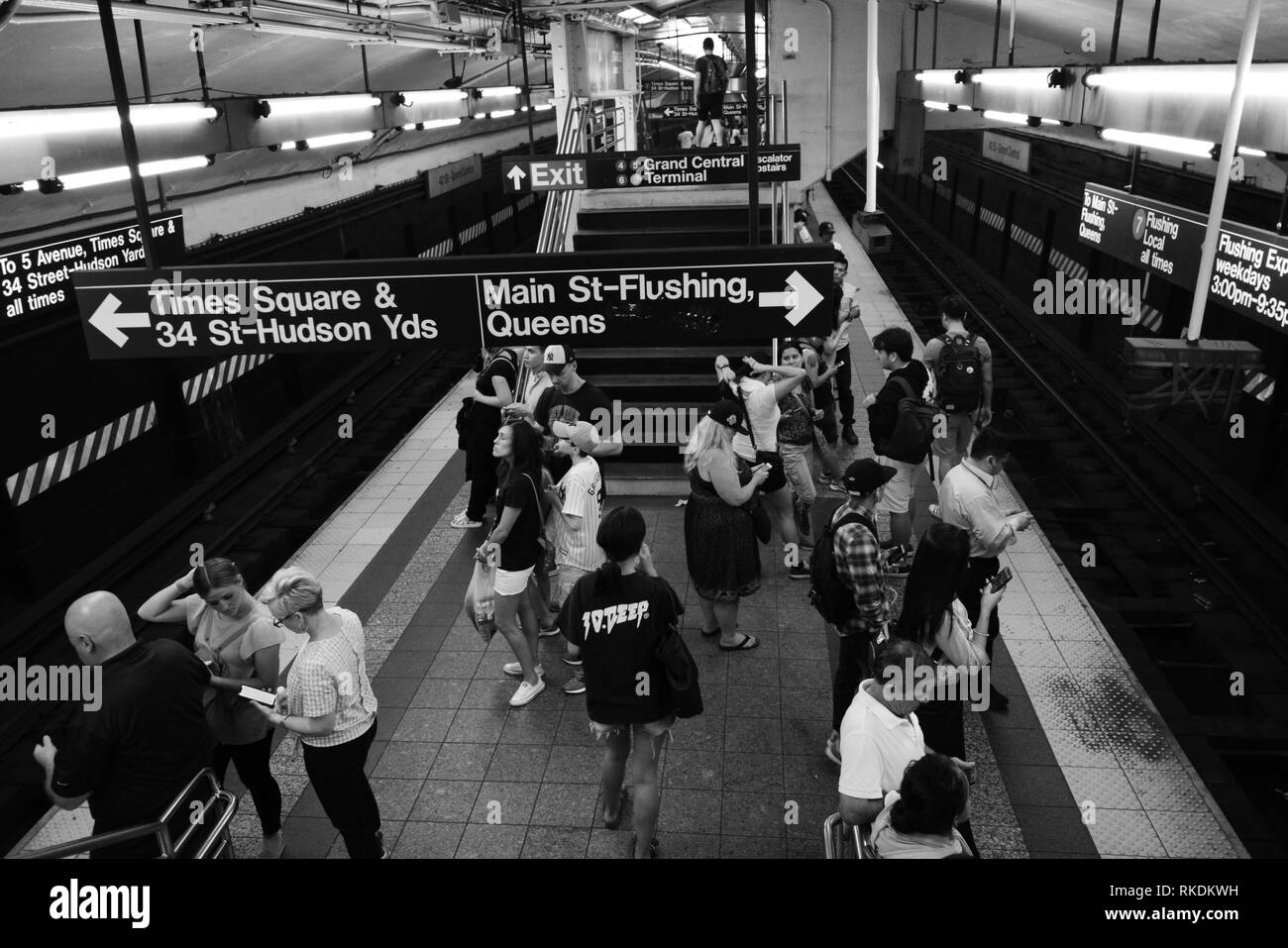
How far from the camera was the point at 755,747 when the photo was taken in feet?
18.1

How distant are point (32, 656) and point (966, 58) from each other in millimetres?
12155

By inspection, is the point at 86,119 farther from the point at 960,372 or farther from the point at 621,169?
the point at 960,372

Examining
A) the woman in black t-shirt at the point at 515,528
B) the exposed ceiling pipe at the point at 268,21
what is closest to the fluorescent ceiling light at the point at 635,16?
the exposed ceiling pipe at the point at 268,21

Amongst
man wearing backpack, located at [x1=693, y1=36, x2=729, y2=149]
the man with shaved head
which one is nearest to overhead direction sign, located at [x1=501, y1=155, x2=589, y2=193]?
man wearing backpack, located at [x1=693, y1=36, x2=729, y2=149]

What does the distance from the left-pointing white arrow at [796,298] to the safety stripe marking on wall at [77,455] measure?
7.23 metres

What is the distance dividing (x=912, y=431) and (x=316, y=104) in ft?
19.0

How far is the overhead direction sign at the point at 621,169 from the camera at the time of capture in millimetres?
9977

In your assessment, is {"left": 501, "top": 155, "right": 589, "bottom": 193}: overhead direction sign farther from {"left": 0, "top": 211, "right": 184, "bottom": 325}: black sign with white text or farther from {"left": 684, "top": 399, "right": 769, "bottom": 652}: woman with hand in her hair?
{"left": 684, "top": 399, "right": 769, "bottom": 652}: woman with hand in her hair

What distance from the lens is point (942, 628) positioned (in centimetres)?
420

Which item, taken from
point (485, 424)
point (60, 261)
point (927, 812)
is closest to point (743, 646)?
point (485, 424)

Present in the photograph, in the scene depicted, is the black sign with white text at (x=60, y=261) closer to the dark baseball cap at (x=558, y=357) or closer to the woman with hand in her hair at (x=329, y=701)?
the dark baseball cap at (x=558, y=357)

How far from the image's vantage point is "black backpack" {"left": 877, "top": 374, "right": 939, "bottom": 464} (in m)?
6.61
